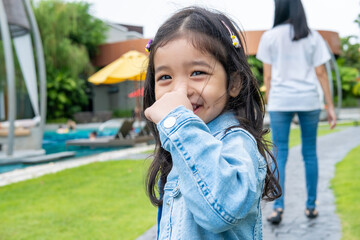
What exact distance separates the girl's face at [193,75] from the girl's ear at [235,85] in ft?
0.23

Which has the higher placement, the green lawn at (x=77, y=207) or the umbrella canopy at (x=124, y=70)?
the green lawn at (x=77, y=207)

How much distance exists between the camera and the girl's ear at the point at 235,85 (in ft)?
4.40

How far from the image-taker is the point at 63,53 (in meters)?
27.0

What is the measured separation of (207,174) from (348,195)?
3380mm

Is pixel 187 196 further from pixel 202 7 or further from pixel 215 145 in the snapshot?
pixel 202 7

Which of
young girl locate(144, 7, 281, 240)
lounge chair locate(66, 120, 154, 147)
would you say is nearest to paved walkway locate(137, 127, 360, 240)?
young girl locate(144, 7, 281, 240)

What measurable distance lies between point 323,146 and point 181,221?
7.87 metres

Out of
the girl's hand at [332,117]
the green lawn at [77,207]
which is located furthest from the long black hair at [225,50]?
the girl's hand at [332,117]

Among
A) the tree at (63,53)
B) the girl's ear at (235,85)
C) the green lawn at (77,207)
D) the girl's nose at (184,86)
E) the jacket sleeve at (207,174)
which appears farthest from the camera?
the tree at (63,53)

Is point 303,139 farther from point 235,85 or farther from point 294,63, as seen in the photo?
point 235,85

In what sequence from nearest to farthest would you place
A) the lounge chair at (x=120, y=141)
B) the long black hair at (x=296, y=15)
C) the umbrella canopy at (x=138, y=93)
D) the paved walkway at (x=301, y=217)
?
1. the umbrella canopy at (x=138, y=93)
2. the paved walkway at (x=301, y=217)
3. the long black hair at (x=296, y=15)
4. the lounge chair at (x=120, y=141)

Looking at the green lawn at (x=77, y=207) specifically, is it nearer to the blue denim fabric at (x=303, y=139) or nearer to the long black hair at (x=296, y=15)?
the blue denim fabric at (x=303, y=139)

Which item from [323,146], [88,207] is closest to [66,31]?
[323,146]

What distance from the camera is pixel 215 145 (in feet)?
3.38
